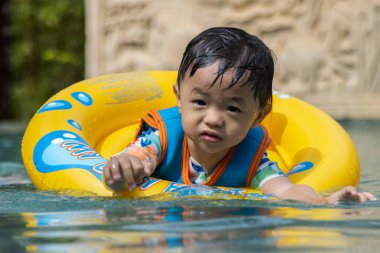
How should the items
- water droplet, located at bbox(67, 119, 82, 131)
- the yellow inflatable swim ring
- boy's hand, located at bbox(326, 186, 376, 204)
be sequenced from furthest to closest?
water droplet, located at bbox(67, 119, 82, 131)
the yellow inflatable swim ring
boy's hand, located at bbox(326, 186, 376, 204)

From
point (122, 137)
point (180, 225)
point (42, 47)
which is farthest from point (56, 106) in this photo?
point (42, 47)

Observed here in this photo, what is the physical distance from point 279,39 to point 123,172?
7797mm

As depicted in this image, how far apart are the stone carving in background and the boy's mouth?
6.66 metres

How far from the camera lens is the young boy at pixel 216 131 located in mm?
2822

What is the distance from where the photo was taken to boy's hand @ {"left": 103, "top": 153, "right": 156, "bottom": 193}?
2709 millimetres

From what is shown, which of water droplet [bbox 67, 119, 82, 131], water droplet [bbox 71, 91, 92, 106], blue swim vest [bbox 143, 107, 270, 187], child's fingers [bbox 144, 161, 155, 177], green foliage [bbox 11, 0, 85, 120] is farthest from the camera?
green foliage [bbox 11, 0, 85, 120]

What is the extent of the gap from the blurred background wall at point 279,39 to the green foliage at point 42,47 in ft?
22.7

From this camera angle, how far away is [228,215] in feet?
7.56

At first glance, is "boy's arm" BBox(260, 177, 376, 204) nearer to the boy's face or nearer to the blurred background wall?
the boy's face

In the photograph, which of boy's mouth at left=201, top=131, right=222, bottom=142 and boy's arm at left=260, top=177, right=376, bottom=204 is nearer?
boy's arm at left=260, top=177, right=376, bottom=204

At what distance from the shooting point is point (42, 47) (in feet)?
65.1

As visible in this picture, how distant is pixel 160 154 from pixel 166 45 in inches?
299

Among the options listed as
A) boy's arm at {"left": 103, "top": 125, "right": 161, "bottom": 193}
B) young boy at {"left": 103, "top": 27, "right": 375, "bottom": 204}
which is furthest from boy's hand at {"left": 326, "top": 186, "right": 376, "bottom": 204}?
boy's arm at {"left": 103, "top": 125, "right": 161, "bottom": 193}

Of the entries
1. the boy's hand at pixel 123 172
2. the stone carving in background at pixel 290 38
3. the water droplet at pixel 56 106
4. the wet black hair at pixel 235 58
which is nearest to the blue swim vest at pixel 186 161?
the wet black hair at pixel 235 58
